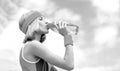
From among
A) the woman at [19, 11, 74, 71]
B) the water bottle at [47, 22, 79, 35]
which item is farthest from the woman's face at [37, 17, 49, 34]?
the water bottle at [47, 22, 79, 35]

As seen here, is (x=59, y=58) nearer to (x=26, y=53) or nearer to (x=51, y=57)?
(x=51, y=57)

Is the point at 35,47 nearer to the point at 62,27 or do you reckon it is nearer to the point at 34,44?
the point at 34,44

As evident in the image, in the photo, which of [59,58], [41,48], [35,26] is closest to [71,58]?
[59,58]

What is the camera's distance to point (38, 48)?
17.1 feet

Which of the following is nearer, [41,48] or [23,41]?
[41,48]

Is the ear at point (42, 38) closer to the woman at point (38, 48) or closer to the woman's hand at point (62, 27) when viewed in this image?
the woman at point (38, 48)

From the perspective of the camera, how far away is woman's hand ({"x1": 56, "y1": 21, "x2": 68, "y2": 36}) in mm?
5238

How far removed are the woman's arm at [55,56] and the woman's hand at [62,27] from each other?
25cm

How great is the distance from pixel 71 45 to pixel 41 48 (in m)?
0.48

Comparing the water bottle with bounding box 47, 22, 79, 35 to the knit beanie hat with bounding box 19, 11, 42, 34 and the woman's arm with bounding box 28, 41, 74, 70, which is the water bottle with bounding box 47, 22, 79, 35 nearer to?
the woman's arm with bounding box 28, 41, 74, 70

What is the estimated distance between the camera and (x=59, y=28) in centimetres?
526

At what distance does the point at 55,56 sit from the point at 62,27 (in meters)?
0.48

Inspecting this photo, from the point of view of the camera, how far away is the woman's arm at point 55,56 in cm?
505

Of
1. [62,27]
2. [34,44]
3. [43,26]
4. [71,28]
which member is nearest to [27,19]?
[43,26]
